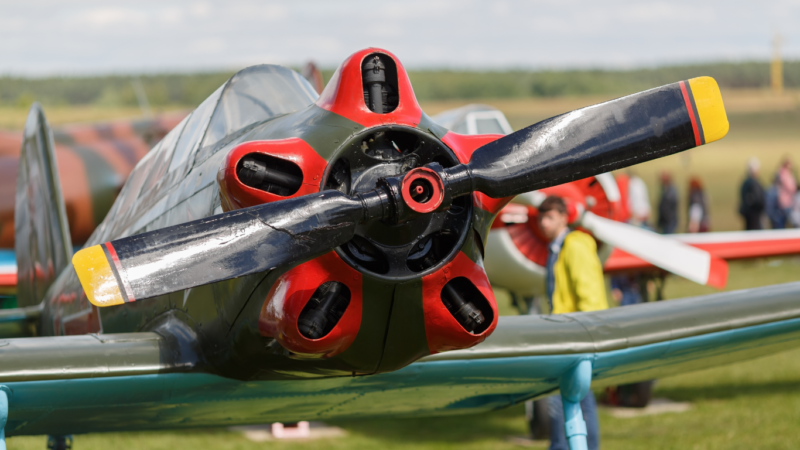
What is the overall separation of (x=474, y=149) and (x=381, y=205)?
502 mm

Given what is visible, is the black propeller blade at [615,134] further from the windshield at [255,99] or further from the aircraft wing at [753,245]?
the aircraft wing at [753,245]

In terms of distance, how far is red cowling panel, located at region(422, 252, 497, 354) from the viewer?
104 inches

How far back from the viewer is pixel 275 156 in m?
2.55

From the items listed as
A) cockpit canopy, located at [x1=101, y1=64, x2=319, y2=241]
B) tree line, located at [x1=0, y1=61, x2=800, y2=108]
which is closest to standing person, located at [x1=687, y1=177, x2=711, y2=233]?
cockpit canopy, located at [x1=101, y1=64, x2=319, y2=241]

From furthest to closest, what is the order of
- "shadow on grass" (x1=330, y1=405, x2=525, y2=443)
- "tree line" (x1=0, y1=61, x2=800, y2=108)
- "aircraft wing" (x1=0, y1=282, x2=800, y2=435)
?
"tree line" (x1=0, y1=61, x2=800, y2=108)
"shadow on grass" (x1=330, y1=405, x2=525, y2=443)
"aircraft wing" (x1=0, y1=282, x2=800, y2=435)

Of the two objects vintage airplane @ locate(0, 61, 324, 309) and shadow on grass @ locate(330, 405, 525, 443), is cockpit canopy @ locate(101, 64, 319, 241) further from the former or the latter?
vintage airplane @ locate(0, 61, 324, 309)

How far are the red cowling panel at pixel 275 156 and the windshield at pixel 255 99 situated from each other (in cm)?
74

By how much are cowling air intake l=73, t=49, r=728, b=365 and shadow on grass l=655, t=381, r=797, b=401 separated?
5.26 metres

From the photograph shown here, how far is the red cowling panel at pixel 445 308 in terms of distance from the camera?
264cm

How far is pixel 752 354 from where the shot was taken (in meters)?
4.62

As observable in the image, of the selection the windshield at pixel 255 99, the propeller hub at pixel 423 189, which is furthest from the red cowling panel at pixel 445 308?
the windshield at pixel 255 99

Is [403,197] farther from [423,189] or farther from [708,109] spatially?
[708,109]

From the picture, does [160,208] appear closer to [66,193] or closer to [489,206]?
[489,206]

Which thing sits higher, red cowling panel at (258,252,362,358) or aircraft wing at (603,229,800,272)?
red cowling panel at (258,252,362,358)
